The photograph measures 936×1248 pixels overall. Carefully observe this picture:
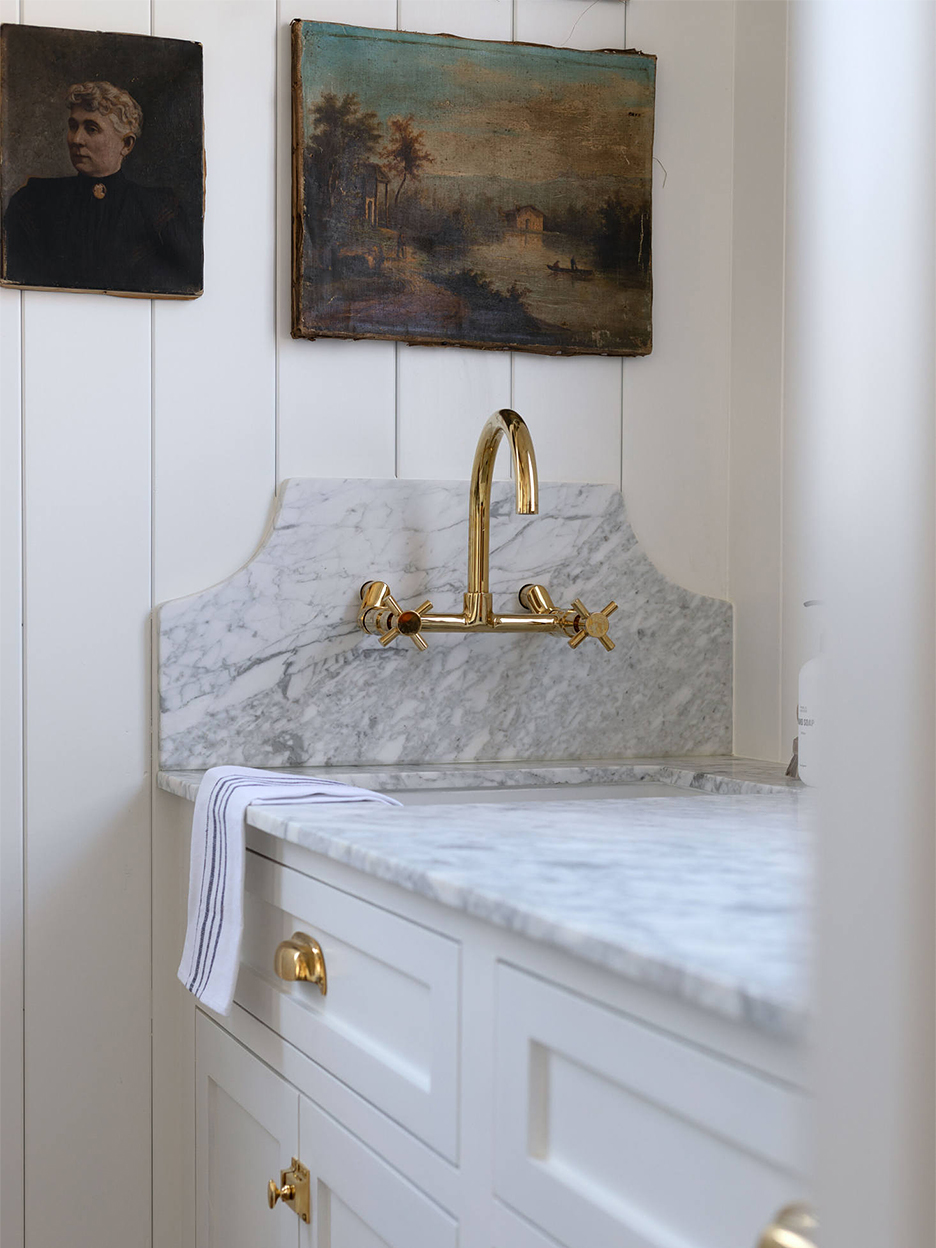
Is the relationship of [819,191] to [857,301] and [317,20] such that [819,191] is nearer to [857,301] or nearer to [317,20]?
[857,301]

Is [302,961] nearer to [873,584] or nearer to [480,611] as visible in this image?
[480,611]

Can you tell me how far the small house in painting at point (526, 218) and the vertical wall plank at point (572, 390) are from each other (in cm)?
17

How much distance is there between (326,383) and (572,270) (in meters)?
0.38

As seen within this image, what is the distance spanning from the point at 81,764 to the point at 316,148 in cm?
84

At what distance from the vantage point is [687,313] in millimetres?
1823

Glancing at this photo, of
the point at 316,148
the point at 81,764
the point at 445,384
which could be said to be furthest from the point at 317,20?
the point at 81,764

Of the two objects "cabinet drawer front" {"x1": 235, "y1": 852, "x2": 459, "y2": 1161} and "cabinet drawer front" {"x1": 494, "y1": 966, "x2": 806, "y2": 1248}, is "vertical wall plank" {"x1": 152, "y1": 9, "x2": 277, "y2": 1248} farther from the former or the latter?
"cabinet drawer front" {"x1": 494, "y1": 966, "x2": 806, "y2": 1248}

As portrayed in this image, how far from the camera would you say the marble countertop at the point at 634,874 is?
0.54 meters

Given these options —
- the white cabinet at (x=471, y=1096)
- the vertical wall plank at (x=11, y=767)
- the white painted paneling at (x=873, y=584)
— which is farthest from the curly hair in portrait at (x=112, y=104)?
the white painted paneling at (x=873, y=584)

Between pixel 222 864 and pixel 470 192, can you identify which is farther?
pixel 470 192

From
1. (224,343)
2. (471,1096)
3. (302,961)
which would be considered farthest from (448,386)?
(471,1096)

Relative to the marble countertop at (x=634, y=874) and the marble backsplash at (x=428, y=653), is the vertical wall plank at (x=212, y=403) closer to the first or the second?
the marble backsplash at (x=428, y=653)

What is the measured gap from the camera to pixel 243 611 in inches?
63.3

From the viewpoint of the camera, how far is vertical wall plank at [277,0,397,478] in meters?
1.65
